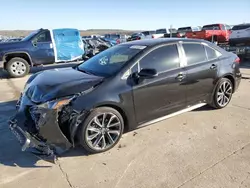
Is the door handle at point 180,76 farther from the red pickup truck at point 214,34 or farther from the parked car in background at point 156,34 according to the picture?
the parked car in background at point 156,34

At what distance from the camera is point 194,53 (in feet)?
15.6

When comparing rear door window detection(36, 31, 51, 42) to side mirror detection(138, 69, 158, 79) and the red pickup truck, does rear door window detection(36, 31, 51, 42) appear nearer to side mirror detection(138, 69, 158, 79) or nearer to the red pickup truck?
side mirror detection(138, 69, 158, 79)

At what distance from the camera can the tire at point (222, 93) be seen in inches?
204

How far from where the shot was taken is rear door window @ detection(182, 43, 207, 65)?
465cm

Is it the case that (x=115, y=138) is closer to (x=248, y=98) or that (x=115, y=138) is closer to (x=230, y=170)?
(x=230, y=170)

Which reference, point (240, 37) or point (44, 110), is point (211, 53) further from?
point (240, 37)

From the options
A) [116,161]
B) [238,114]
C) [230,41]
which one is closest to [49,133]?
[116,161]

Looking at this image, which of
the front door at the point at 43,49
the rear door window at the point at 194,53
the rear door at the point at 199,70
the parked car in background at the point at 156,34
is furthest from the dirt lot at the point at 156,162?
the parked car in background at the point at 156,34

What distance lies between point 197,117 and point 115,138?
198 cm

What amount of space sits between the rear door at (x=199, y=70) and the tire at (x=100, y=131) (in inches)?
62.3

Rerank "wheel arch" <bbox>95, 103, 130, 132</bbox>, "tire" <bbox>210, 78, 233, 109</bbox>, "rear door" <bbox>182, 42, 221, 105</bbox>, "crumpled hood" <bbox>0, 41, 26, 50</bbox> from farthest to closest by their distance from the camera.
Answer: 1. "crumpled hood" <bbox>0, 41, 26, 50</bbox>
2. "tire" <bbox>210, 78, 233, 109</bbox>
3. "rear door" <bbox>182, 42, 221, 105</bbox>
4. "wheel arch" <bbox>95, 103, 130, 132</bbox>

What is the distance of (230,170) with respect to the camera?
322 centimetres

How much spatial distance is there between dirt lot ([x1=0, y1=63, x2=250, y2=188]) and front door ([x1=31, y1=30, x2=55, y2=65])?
6.11 meters

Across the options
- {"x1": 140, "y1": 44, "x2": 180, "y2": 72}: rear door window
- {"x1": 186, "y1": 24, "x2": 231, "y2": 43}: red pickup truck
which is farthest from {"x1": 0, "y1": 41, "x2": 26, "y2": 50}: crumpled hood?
{"x1": 186, "y1": 24, "x2": 231, "y2": 43}: red pickup truck
